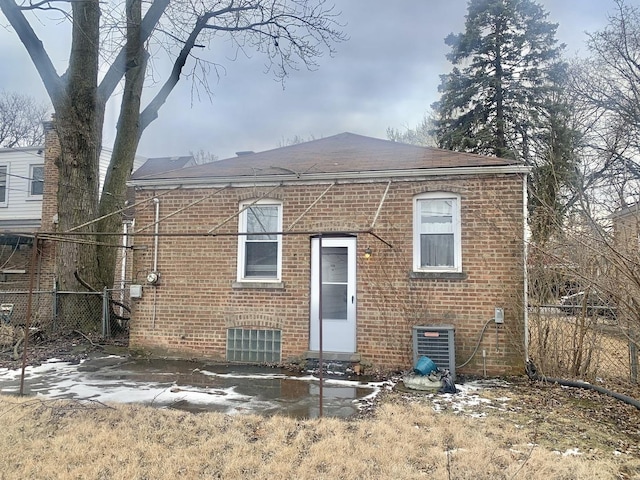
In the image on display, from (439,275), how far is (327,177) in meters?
2.67

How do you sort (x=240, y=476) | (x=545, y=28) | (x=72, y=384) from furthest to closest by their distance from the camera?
1. (x=545, y=28)
2. (x=72, y=384)
3. (x=240, y=476)

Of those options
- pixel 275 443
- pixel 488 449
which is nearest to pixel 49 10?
pixel 275 443

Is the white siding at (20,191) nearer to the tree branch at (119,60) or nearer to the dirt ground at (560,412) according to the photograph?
the tree branch at (119,60)

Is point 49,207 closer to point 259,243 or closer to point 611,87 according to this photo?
point 259,243

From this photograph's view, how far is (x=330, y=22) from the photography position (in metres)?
13.3

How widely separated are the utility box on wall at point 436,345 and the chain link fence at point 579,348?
143 cm

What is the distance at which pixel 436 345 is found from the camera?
25.2ft

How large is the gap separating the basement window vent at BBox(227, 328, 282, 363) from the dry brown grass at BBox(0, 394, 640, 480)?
3.27m

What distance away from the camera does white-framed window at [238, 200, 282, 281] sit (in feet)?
29.8

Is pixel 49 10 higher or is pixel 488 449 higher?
pixel 49 10

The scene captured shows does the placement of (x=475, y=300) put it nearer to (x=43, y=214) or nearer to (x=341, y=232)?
(x=341, y=232)

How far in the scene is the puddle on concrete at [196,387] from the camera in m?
6.07

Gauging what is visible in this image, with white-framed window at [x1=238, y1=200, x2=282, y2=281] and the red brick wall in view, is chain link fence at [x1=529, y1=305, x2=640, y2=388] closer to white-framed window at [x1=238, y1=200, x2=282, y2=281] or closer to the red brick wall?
the red brick wall

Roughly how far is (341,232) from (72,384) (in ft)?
16.3
